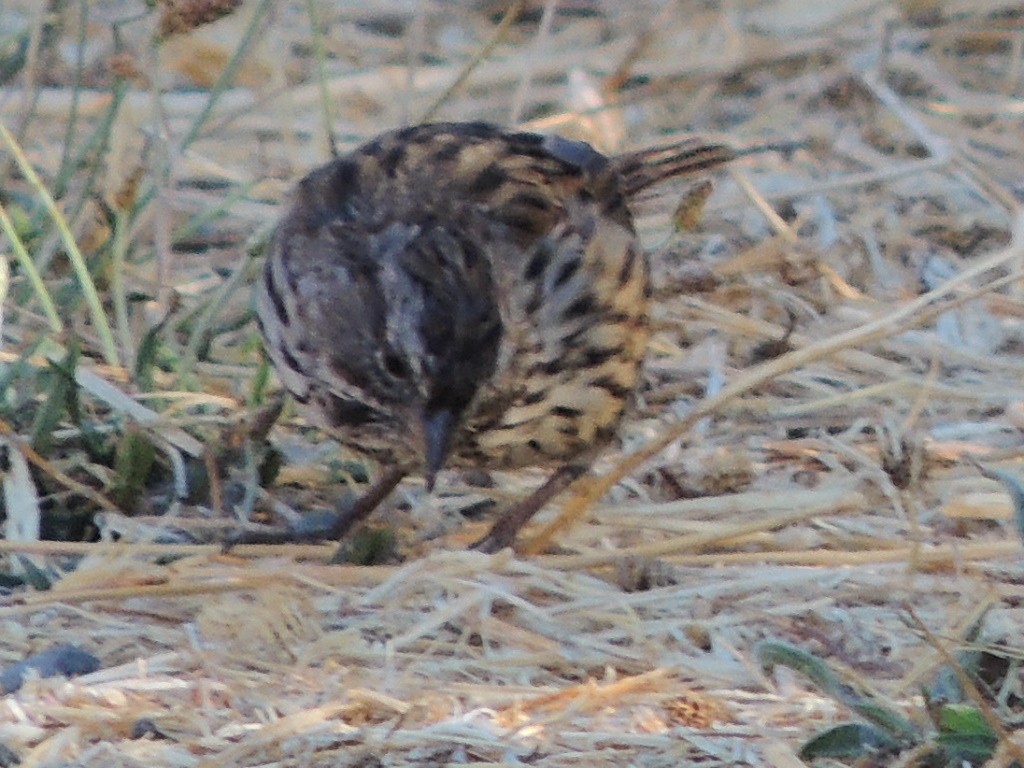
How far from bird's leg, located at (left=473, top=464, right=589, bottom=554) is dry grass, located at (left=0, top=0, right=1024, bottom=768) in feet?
0.15

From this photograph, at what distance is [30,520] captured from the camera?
2812 mm

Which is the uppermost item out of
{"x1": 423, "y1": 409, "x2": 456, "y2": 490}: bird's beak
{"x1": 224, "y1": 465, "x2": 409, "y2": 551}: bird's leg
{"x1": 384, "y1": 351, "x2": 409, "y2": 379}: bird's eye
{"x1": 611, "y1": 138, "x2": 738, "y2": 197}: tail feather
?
{"x1": 611, "y1": 138, "x2": 738, "y2": 197}: tail feather

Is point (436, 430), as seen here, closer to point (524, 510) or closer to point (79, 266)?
point (524, 510)

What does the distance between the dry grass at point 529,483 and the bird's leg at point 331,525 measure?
0.04 meters

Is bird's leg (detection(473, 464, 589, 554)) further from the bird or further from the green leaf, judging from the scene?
the green leaf

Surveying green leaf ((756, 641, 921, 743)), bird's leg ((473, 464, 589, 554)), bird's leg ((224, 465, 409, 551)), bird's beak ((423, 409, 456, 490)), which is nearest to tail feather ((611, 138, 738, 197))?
bird's leg ((473, 464, 589, 554))

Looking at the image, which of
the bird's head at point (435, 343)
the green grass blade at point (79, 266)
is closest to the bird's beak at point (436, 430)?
the bird's head at point (435, 343)

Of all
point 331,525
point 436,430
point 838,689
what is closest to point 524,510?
point 331,525

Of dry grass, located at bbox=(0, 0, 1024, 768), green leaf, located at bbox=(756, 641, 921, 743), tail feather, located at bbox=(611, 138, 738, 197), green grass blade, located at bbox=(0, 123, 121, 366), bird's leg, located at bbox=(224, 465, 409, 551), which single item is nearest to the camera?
green leaf, located at bbox=(756, 641, 921, 743)

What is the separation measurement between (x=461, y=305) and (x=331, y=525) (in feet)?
2.43

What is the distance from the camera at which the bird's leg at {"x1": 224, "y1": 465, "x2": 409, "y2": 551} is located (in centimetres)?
285

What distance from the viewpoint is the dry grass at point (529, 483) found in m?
2.27

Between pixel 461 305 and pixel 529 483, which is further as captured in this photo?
pixel 529 483

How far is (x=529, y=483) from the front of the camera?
Answer: 3.27 m
